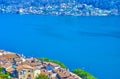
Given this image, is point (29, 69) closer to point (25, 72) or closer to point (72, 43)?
point (25, 72)

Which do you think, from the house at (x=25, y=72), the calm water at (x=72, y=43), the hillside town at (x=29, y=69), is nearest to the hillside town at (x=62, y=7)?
the calm water at (x=72, y=43)

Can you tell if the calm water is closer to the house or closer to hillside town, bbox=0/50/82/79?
hillside town, bbox=0/50/82/79

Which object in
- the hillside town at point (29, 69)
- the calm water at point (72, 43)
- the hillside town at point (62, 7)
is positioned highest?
the hillside town at point (29, 69)

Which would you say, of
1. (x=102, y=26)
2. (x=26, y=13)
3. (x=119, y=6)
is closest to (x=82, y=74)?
(x=102, y=26)

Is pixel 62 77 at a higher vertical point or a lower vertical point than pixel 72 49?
higher

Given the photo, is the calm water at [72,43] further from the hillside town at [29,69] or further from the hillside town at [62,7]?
the hillside town at [62,7]

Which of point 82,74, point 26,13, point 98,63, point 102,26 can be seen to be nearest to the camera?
point 82,74

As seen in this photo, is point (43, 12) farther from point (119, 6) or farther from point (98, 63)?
point (98, 63)
